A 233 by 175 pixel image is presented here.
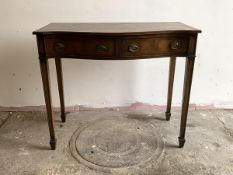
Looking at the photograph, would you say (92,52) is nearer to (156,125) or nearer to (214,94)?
(156,125)

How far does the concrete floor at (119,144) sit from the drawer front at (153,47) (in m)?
0.64

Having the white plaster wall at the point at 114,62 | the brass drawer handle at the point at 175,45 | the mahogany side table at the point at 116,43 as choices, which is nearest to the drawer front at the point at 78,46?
the mahogany side table at the point at 116,43

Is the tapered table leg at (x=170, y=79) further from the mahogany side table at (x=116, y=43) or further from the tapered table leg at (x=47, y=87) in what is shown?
the tapered table leg at (x=47, y=87)

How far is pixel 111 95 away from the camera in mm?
1987

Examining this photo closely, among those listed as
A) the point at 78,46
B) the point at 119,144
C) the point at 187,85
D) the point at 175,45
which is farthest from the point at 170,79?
the point at 78,46

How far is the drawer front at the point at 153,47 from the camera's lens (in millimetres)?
1232

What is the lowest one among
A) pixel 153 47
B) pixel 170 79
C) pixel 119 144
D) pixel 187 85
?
pixel 119 144

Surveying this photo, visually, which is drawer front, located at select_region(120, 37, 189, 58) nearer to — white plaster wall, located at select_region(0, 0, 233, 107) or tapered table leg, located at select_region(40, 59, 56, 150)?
tapered table leg, located at select_region(40, 59, 56, 150)

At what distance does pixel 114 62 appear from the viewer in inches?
74.0

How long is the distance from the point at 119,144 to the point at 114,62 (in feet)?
2.20

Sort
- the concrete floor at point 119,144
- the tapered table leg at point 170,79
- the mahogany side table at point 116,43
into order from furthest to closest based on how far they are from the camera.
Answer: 1. the tapered table leg at point 170,79
2. the concrete floor at point 119,144
3. the mahogany side table at point 116,43

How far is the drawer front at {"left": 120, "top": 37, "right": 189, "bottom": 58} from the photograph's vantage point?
1.23 metres

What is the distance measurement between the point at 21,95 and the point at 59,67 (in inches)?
20.9

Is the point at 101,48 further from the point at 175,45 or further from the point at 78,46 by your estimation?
the point at 175,45
